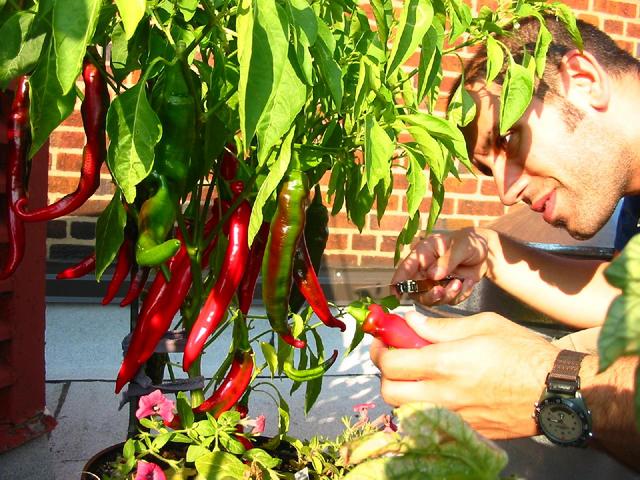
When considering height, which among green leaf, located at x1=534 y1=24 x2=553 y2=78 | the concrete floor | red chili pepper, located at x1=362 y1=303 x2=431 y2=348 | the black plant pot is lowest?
the concrete floor

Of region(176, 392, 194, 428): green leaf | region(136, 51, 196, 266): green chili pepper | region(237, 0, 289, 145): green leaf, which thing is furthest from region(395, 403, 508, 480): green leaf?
region(176, 392, 194, 428): green leaf

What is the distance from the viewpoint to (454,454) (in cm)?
51

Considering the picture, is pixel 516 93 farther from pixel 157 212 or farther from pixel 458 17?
pixel 157 212

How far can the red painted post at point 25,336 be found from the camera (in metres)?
1.88

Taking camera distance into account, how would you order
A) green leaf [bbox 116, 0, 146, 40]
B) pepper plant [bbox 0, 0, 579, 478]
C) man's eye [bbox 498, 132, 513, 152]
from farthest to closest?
1. man's eye [bbox 498, 132, 513, 152]
2. pepper plant [bbox 0, 0, 579, 478]
3. green leaf [bbox 116, 0, 146, 40]

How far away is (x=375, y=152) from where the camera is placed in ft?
3.43

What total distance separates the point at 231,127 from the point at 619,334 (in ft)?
2.82

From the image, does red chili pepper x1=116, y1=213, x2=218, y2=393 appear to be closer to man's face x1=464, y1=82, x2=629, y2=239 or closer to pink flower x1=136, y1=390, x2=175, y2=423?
pink flower x1=136, y1=390, x2=175, y2=423

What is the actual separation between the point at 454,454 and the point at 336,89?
1.90 feet

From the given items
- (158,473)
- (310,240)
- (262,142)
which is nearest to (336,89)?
(262,142)

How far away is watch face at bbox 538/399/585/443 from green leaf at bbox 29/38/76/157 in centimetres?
90

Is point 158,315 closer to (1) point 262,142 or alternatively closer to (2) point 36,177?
(1) point 262,142

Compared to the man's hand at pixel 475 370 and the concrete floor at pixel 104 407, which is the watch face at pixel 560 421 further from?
the concrete floor at pixel 104 407

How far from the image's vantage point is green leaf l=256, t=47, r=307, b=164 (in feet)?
2.76
